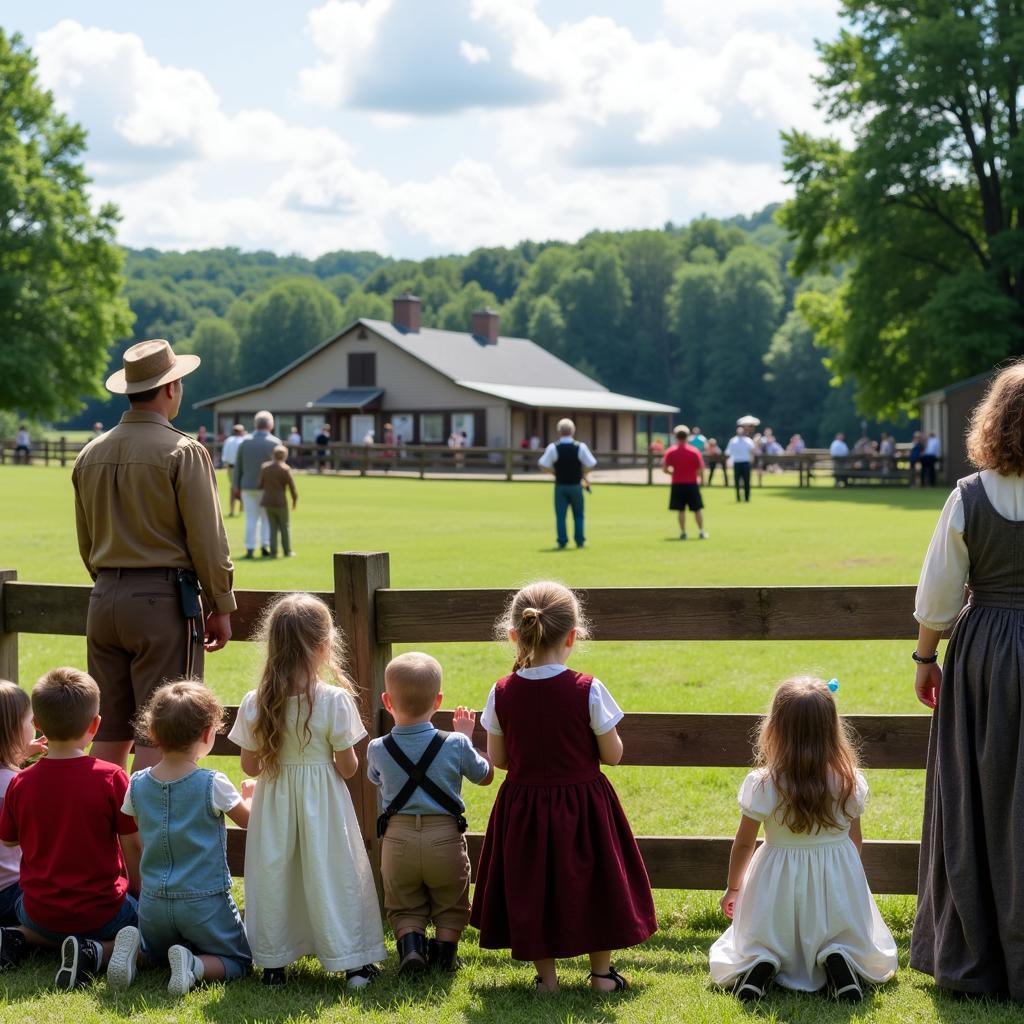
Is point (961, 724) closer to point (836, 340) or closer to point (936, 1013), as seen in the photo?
point (936, 1013)

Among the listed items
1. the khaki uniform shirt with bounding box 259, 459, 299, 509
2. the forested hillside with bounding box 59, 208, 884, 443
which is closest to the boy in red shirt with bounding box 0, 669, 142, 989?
the khaki uniform shirt with bounding box 259, 459, 299, 509

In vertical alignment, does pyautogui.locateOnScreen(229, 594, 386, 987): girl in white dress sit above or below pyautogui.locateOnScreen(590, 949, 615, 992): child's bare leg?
above

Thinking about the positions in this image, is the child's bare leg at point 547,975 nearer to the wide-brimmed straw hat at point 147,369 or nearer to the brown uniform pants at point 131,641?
the brown uniform pants at point 131,641

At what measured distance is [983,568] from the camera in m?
4.20

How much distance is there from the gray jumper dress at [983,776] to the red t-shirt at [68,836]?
2.69m

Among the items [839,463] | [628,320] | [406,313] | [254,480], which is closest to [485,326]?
[406,313]

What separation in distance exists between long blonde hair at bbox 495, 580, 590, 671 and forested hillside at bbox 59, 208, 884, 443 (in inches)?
3772

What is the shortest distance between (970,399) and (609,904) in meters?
37.8

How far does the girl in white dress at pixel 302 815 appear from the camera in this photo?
4500 millimetres

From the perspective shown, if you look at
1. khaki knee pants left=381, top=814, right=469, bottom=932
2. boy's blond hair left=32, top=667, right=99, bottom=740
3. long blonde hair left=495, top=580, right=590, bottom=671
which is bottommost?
khaki knee pants left=381, top=814, right=469, bottom=932

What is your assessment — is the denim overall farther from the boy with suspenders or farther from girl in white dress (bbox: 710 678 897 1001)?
girl in white dress (bbox: 710 678 897 1001)

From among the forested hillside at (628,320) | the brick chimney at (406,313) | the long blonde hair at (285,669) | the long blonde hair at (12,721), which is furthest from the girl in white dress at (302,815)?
the forested hillside at (628,320)

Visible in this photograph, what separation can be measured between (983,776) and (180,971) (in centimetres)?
258

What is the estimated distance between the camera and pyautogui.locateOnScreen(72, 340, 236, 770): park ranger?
5047mm
